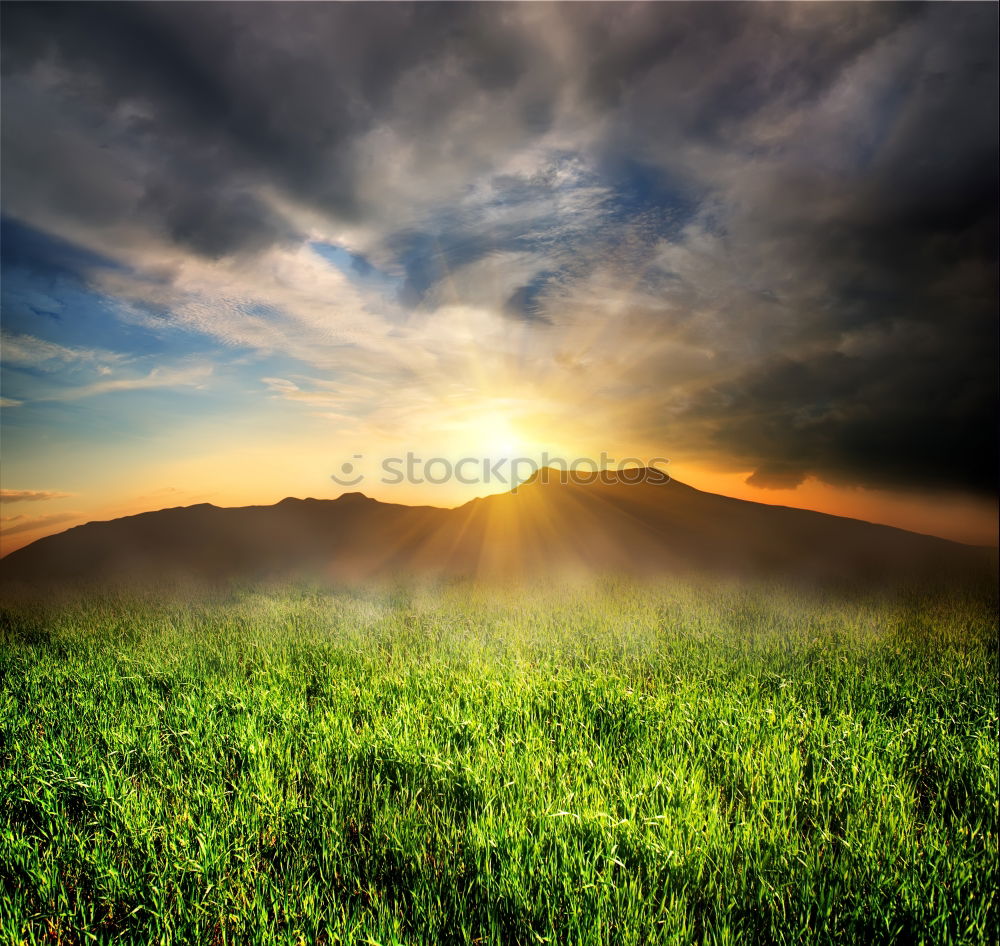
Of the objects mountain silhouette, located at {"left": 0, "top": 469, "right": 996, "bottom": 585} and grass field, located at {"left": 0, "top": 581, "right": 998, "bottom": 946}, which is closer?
grass field, located at {"left": 0, "top": 581, "right": 998, "bottom": 946}

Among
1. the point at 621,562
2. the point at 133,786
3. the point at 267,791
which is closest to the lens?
the point at 267,791

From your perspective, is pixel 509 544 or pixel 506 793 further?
pixel 509 544

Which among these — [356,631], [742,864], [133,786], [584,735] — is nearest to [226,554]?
[356,631]

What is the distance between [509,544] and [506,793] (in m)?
12.3

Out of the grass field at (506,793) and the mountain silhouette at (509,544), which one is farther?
the mountain silhouette at (509,544)

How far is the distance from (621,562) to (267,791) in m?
12.2

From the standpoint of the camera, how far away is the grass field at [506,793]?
2482 millimetres

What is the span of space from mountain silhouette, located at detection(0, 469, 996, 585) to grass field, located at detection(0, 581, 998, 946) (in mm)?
7190

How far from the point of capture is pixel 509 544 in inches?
614

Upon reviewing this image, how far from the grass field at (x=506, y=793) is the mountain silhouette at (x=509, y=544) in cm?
719

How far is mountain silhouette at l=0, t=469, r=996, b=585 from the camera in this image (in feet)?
45.8

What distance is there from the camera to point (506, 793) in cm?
326

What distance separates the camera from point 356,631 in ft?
24.7

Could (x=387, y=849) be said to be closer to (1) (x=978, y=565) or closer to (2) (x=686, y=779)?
(2) (x=686, y=779)
